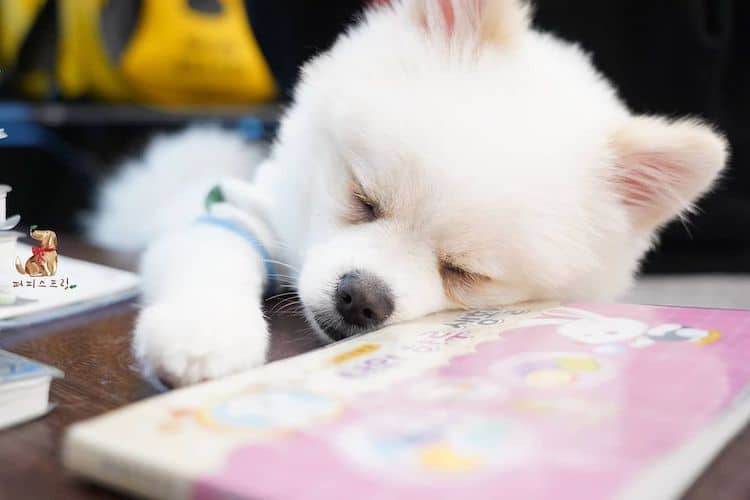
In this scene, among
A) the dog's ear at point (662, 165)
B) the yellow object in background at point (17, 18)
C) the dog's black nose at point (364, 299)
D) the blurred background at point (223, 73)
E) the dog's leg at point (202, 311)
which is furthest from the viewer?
the yellow object in background at point (17, 18)

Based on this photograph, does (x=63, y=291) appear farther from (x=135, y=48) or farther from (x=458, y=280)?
(x=135, y=48)

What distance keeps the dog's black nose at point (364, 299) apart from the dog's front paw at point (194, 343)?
0.55ft

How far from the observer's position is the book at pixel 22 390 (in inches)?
31.1

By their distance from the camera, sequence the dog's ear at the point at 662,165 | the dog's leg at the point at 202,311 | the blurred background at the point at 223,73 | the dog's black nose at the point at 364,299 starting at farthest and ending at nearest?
1. the blurred background at the point at 223,73
2. the dog's ear at the point at 662,165
3. the dog's black nose at the point at 364,299
4. the dog's leg at the point at 202,311

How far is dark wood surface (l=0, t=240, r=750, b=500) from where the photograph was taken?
0.68 metres

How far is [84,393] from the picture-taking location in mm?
909

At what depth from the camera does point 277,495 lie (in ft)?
1.84

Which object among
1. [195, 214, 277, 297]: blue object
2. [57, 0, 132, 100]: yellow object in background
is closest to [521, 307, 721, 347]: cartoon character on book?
[195, 214, 277, 297]: blue object

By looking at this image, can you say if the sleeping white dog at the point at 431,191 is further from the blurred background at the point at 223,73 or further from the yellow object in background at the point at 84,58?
the yellow object in background at the point at 84,58

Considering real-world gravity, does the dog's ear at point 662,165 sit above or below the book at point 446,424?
above

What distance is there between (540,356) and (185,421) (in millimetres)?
423

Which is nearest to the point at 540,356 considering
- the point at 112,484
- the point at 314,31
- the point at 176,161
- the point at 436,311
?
the point at 436,311


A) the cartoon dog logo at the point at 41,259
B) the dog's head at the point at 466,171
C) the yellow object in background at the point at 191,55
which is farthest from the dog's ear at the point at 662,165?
the yellow object in background at the point at 191,55

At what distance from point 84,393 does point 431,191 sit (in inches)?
22.1
